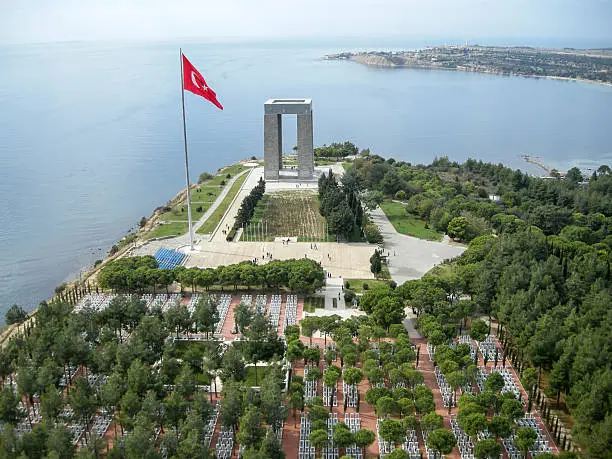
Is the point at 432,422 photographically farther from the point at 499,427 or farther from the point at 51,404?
the point at 51,404

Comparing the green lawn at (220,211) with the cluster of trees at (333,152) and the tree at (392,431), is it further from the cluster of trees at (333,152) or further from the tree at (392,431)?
the tree at (392,431)

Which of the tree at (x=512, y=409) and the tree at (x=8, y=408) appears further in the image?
the tree at (x=512, y=409)

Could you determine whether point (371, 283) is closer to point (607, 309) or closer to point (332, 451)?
point (607, 309)

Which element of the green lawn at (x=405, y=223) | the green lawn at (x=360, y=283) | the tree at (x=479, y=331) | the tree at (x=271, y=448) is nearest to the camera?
the tree at (x=271, y=448)

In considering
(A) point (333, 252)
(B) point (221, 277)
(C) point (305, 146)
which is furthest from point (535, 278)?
(C) point (305, 146)

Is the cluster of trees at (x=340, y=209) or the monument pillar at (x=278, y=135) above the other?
the monument pillar at (x=278, y=135)

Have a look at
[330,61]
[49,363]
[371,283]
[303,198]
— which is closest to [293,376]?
[49,363]

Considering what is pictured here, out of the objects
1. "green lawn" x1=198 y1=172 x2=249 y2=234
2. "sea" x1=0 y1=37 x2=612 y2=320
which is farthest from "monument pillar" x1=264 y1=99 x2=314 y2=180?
"sea" x1=0 y1=37 x2=612 y2=320

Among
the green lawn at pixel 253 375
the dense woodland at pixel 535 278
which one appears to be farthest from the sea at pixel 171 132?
the dense woodland at pixel 535 278
